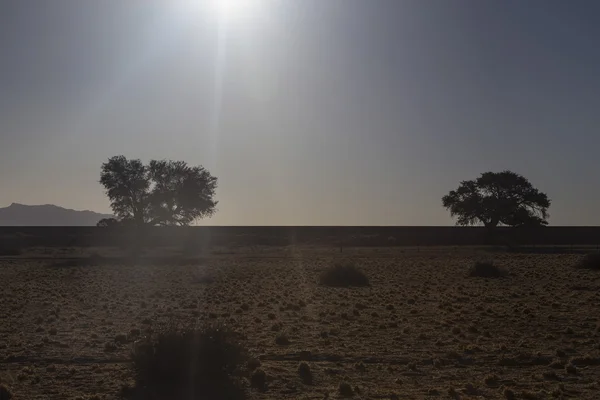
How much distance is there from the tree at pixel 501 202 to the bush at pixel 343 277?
58.4 m

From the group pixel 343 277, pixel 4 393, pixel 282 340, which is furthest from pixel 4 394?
pixel 343 277

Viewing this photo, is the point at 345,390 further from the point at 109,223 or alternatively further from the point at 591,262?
the point at 109,223

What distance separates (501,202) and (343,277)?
201ft

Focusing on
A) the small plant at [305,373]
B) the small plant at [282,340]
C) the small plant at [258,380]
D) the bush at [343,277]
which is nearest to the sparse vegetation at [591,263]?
the bush at [343,277]

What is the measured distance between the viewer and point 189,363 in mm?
13617

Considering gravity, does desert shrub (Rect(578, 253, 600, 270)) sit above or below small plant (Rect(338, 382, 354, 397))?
above

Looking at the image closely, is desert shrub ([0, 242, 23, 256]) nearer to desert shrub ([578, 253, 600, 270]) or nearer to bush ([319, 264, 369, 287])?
bush ([319, 264, 369, 287])

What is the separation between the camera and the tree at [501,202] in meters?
97.0

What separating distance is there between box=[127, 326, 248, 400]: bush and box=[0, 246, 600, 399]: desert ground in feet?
2.55

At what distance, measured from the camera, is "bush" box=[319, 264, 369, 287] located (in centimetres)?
4141

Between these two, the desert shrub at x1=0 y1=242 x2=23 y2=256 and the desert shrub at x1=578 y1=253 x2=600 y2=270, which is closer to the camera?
the desert shrub at x1=578 y1=253 x2=600 y2=270

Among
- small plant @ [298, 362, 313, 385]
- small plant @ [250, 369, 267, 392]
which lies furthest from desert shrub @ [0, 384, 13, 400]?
small plant @ [298, 362, 313, 385]

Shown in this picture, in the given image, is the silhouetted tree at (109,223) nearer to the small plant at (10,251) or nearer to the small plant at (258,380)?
the small plant at (10,251)

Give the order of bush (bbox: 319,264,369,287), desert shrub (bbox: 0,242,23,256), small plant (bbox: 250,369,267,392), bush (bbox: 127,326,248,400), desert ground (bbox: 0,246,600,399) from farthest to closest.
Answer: desert shrub (bbox: 0,242,23,256) < bush (bbox: 319,264,369,287) < desert ground (bbox: 0,246,600,399) < small plant (bbox: 250,369,267,392) < bush (bbox: 127,326,248,400)
